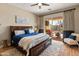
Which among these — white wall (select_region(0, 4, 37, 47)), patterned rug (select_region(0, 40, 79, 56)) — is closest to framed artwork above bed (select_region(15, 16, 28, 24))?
white wall (select_region(0, 4, 37, 47))

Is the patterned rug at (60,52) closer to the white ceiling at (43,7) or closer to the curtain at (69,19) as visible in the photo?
the curtain at (69,19)

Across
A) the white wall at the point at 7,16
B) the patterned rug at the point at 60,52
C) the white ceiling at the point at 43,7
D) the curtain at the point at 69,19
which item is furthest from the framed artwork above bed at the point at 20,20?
the curtain at the point at 69,19

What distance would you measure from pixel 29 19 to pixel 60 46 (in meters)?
0.84

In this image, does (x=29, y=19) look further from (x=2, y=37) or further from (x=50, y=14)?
(x=2, y=37)

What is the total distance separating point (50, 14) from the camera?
158cm

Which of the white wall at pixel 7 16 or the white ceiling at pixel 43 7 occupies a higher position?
the white ceiling at pixel 43 7

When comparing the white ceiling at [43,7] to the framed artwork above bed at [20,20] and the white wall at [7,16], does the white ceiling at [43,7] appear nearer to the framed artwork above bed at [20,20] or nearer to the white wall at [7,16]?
the white wall at [7,16]

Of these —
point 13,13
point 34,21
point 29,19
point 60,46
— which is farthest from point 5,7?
point 60,46

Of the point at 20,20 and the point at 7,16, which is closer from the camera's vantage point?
the point at 7,16

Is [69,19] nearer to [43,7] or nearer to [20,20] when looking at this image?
[43,7]

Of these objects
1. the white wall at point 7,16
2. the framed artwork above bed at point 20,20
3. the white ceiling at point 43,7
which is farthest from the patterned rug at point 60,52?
the white ceiling at point 43,7

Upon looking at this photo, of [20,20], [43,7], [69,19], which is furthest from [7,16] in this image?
[69,19]

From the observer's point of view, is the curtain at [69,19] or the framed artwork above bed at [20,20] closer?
the curtain at [69,19]

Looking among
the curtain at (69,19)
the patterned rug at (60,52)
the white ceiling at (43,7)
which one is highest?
the white ceiling at (43,7)
